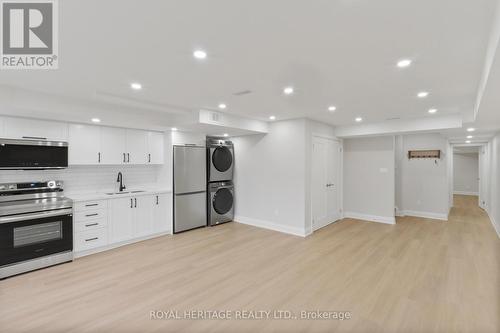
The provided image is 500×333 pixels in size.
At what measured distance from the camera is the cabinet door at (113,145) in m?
4.32

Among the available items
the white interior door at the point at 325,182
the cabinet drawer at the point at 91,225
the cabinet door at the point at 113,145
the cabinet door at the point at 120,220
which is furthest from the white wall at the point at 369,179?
the cabinet drawer at the point at 91,225

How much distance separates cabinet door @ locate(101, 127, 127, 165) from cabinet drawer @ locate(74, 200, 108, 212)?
0.72m

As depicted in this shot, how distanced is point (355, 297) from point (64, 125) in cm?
482

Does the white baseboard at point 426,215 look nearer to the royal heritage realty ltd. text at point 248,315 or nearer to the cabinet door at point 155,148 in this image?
the royal heritage realty ltd. text at point 248,315

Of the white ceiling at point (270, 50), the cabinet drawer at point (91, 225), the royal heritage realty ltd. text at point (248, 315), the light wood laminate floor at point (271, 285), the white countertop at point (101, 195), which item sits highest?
the white ceiling at point (270, 50)

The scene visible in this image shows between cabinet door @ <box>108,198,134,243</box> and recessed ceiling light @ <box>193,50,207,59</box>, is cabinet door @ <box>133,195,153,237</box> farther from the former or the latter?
recessed ceiling light @ <box>193,50,207,59</box>

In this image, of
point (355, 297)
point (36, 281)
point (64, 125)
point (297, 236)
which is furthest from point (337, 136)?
Answer: point (36, 281)

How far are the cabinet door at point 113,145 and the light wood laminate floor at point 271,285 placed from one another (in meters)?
1.63

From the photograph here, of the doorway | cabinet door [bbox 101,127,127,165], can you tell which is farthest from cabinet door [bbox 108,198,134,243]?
the doorway

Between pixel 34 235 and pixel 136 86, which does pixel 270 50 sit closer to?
pixel 136 86

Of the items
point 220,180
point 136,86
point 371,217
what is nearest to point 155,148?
point 220,180

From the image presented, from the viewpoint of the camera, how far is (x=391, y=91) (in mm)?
3131

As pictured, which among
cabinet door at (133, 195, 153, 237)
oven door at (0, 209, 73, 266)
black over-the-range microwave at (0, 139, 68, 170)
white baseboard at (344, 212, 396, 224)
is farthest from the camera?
white baseboard at (344, 212, 396, 224)

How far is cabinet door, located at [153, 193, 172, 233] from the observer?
4848 mm
